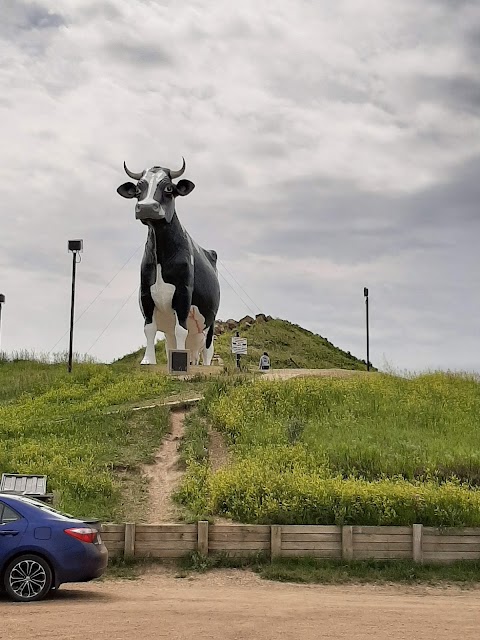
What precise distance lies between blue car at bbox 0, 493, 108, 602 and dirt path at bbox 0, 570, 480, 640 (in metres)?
0.26

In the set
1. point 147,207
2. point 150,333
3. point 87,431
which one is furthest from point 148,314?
point 87,431

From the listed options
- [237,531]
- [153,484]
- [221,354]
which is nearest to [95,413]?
[153,484]

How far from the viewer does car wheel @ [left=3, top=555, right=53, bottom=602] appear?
10.1m

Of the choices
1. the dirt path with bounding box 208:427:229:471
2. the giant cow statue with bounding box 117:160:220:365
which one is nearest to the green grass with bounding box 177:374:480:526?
the dirt path with bounding box 208:427:229:471

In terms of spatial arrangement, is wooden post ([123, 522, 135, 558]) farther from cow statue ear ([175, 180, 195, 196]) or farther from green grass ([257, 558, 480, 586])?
cow statue ear ([175, 180, 195, 196])

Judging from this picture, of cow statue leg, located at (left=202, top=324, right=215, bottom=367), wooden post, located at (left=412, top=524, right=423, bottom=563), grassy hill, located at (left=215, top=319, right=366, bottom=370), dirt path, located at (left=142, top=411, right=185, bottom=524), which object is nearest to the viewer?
wooden post, located at (left=412, top=524, right=423, bottom=563)

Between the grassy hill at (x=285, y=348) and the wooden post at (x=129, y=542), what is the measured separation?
2929cm

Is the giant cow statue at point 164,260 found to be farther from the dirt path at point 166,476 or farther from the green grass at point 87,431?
the dirt path at point 166,476

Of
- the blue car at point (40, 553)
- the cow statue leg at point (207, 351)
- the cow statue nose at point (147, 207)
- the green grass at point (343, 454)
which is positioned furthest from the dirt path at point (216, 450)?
the cow statue leg at point (207, 351)

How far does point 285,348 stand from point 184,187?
85.9 feet

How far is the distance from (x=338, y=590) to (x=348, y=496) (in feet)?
7.57

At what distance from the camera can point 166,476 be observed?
58.5 ft

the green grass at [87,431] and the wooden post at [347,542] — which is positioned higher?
the green grass at [87,431]

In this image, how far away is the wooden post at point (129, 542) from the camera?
44.6 feet
